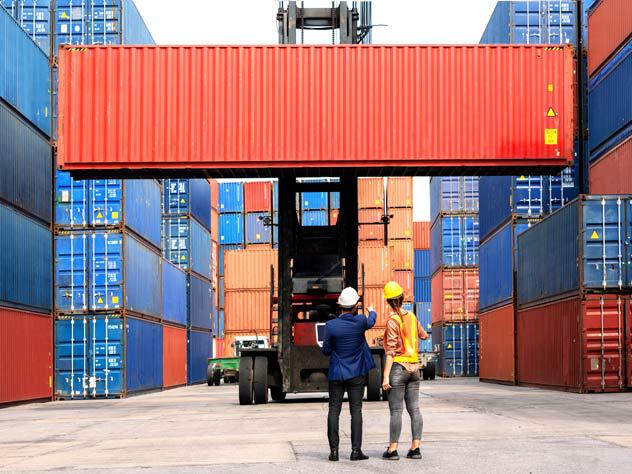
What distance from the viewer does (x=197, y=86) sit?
2269cm

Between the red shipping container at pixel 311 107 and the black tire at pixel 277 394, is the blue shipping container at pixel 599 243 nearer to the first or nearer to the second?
the red shipping container at pixel 311 107

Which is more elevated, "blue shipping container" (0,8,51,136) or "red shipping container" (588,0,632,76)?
"red shipping container" (588,0,632,76)

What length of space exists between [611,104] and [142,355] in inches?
622

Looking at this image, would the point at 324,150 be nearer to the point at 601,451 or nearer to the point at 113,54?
the point at 113,54

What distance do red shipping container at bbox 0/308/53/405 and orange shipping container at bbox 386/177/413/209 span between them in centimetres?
2880

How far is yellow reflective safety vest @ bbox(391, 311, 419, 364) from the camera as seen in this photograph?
10383 millimetres

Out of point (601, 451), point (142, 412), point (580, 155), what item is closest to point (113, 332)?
point (142, 412)

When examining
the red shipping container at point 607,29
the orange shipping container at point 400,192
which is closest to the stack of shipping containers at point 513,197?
the red shipping container at point 607,29

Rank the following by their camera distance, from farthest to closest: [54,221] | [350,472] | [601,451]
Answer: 1. [54,221]
2. [601,451]
3. [350,472]

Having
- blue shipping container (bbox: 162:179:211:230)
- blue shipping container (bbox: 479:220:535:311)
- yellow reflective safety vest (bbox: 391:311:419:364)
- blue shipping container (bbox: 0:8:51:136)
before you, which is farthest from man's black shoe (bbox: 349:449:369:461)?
blue shipping container (bbox: 162:179:211:230)

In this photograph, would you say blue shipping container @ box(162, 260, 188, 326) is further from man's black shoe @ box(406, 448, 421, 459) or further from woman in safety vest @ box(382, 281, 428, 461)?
man's black shoe @ box(406, 448, 421, 459)

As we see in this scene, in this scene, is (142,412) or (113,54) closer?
(142,412)

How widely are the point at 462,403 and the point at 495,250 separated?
17004 millimetres

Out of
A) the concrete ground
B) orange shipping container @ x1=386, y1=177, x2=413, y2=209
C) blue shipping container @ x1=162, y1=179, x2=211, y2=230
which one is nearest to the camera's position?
the concrete ground
